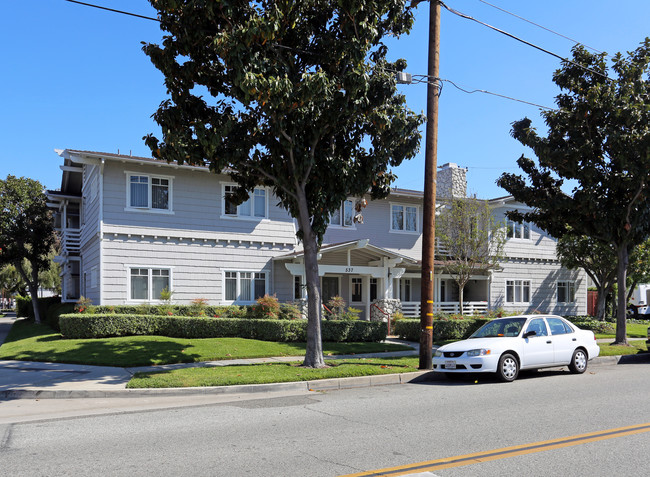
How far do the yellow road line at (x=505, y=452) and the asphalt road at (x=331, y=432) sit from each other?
78 mm

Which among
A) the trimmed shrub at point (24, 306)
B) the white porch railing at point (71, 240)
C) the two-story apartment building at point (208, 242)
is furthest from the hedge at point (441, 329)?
the trimmed shrub at point (24, 306)

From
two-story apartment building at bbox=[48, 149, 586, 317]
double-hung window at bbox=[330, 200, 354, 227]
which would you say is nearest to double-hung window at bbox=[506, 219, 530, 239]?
two-story apartment building at bbox=[48, 149, 586, 317]

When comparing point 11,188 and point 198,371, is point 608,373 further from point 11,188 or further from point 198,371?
point 11,188

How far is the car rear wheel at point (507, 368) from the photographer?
462 inches

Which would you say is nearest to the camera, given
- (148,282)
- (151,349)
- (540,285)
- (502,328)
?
(502,328)

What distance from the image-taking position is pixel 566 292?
108 feet

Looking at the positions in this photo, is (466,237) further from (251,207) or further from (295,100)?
(295,100)

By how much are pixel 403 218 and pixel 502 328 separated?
14.8 meters

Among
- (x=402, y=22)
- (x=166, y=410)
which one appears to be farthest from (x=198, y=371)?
(x=402, y=22)

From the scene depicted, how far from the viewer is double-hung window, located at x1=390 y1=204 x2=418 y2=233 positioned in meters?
27.0

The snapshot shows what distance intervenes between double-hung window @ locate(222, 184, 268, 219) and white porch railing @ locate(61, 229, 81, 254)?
886 cm

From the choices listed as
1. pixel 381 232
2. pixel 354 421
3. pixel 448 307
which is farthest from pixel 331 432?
pixel 448 307

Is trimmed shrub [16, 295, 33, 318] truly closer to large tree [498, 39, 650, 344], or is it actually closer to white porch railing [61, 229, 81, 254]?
white porch railing [61, 229, 81, 254]

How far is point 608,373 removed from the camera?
1344 cm
